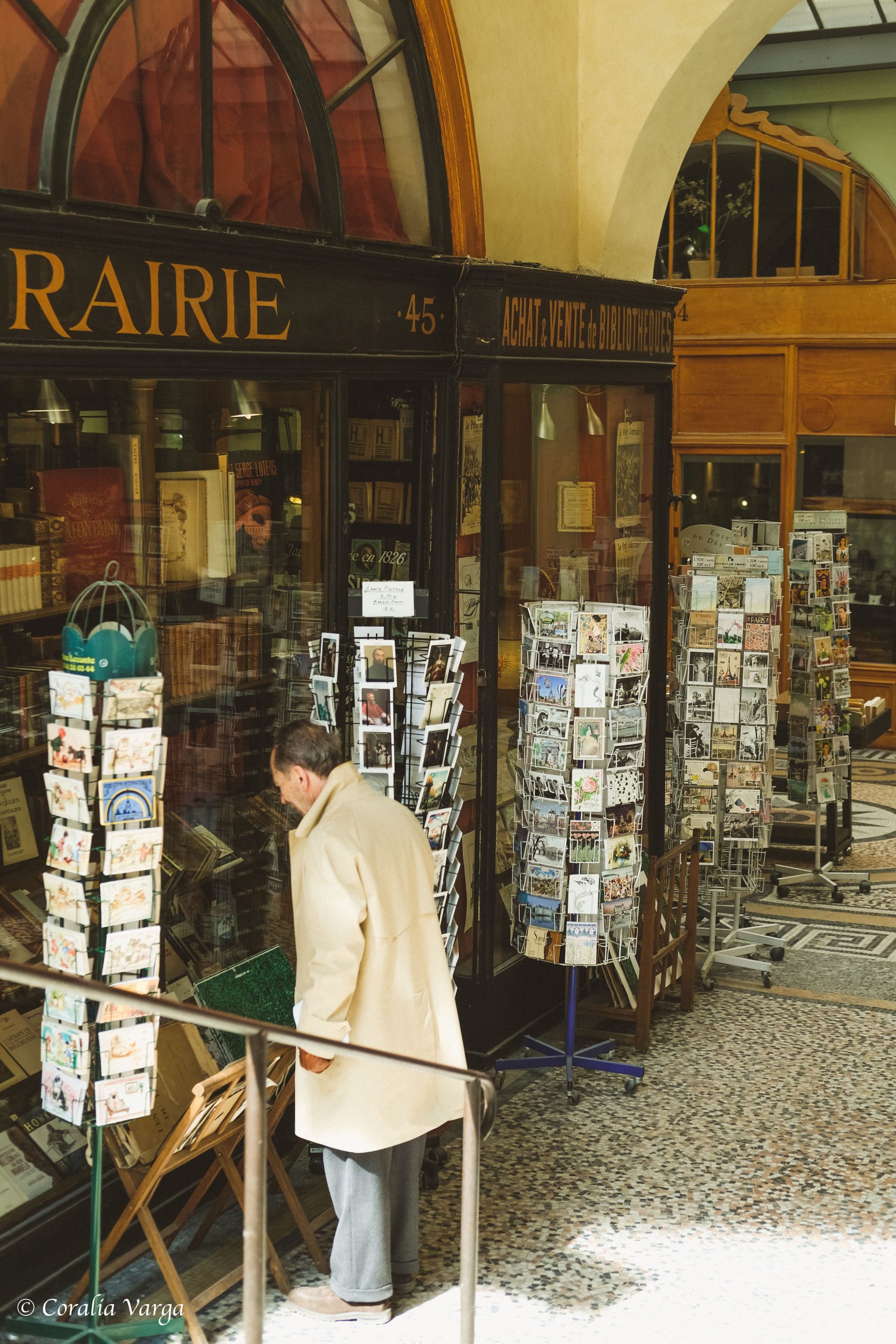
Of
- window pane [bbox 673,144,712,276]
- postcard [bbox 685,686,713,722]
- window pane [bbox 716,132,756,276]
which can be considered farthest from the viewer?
window pane [bbox 673,144,712,276]

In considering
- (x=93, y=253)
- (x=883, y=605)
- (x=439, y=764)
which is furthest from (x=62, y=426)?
(x=883, y=605)

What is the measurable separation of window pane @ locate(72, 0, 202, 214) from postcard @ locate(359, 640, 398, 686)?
4.34 feet

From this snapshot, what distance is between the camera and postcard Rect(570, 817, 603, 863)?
5383 mm

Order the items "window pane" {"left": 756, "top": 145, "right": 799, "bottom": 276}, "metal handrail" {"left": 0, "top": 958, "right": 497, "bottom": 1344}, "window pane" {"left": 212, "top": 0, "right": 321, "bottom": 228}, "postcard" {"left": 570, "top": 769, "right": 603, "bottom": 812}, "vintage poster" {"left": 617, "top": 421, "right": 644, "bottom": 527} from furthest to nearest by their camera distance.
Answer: "window pane" {"left": 756, "top": 145, "right": 799, "bottom": 276}, "vintage poster" {"left": 617, "top": 421, "right": 644, "bottom": 527}, "postcard" {"left": 570, "top": 769, "right": 603, "bottom": 812}, "window pane" {"left": 212, "top": 0, "right": 321, "bottom": 228}, "metal handrail" {"left": 0, "top": 958, "right": 497, "bottom": 1344}

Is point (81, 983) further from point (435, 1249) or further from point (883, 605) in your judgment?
point (883, 605)

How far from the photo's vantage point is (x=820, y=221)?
11883 millimetres

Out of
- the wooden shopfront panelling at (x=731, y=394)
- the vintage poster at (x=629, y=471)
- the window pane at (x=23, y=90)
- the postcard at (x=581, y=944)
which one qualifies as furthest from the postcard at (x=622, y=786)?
the wooden shopfront panelling at (x=731, y=394)

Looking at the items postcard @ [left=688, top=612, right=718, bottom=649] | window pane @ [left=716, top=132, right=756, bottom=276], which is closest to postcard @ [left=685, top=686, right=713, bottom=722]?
postcard @ [left=688, top=612, right=718, bottom=649]

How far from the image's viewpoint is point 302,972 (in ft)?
12.7

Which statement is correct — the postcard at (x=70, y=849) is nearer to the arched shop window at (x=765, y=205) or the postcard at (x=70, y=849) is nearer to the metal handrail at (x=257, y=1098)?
the metal handrail at (x=257, y=1098)

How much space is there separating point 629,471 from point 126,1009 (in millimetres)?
3743

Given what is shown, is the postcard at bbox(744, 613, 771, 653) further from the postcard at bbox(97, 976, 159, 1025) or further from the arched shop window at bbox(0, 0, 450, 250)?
the postcard at bbox(97, 976, 159, 1025)

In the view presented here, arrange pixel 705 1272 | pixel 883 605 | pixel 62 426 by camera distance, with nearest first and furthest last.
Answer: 1. pixel 62 426
2. pixel 705 1272
3. pixel 883 605

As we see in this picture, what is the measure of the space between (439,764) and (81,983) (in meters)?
2.50
